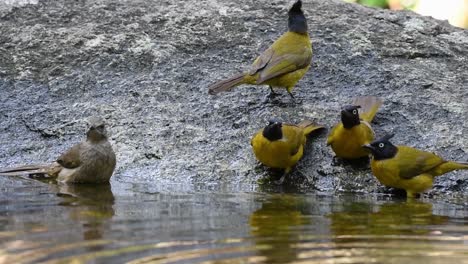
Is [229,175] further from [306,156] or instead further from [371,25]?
[371,25]

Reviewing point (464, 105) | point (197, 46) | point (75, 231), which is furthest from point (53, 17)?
point (75, 231)

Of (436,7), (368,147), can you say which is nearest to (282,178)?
(368,147)

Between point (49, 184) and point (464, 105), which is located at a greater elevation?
point (464, 105)

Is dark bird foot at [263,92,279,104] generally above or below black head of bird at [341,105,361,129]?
above

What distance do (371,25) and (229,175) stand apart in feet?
8.05

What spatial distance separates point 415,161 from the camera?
5.68 m

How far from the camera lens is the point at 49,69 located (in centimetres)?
732

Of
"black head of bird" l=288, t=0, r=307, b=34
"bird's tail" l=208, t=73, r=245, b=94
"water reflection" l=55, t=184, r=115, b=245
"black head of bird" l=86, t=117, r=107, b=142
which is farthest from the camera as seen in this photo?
"black head of bird" l=288, t=0, r=307, b=34

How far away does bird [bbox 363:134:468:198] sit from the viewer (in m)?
5.62

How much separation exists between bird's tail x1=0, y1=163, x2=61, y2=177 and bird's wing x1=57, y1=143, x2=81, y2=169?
85 mm

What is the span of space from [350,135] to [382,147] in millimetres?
251

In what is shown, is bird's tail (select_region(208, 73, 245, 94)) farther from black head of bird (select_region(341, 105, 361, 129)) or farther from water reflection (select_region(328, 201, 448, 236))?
water reflection (select_region(328, 201, 448, 236))

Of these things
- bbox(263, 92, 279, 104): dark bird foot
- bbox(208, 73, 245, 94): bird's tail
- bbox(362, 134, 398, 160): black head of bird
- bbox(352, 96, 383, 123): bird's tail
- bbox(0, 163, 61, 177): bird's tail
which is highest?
bbox(208, 73, 245, 94): bird's tail

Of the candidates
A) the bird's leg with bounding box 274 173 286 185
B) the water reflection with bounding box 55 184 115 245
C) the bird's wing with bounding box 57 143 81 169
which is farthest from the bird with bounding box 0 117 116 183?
the bird's leg with bounding box 274 173 286 185
